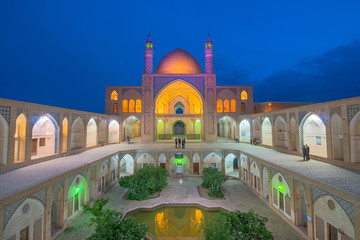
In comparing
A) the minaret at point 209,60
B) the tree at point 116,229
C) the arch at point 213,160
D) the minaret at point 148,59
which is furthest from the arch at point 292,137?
the minaret at point 148,59

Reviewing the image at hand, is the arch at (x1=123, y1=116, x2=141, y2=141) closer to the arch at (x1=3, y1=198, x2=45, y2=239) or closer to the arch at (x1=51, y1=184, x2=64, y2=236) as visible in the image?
the arch at (x1=51, y1=184, x2=64, y2=236)

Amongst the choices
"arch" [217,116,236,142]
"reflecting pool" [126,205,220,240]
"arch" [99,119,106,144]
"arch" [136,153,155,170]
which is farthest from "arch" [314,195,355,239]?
"arch" [99,119,106,144]

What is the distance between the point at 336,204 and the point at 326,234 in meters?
1.04

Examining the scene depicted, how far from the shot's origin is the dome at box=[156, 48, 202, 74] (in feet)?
66.0

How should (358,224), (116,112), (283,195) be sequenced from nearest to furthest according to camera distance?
(358,224)
(283,195)
(116,112)

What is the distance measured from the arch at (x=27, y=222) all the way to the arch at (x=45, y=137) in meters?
4.66

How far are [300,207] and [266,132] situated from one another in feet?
25.3

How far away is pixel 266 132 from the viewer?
44.4 feet

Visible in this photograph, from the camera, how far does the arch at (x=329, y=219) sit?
4406 mm

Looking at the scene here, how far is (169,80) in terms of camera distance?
18.5 metres

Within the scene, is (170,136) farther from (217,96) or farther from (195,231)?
(195,231)

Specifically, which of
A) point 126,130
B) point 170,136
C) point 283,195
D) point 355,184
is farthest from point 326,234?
point 126,130

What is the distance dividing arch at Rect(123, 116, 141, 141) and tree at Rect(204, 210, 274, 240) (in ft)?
53.5

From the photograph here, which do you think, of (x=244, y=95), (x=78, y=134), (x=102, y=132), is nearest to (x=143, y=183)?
(x=78, y=134)
